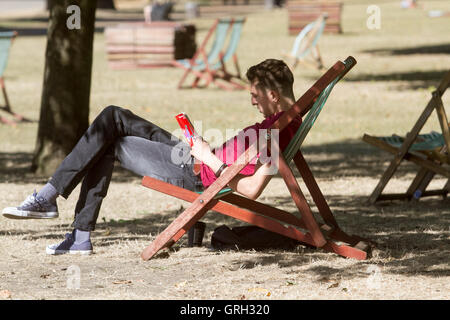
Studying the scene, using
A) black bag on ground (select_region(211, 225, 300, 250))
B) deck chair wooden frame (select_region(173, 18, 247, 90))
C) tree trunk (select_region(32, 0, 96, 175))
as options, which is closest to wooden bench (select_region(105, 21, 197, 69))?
deck chair wooden frame (select_region(173, 18, 247, 90))

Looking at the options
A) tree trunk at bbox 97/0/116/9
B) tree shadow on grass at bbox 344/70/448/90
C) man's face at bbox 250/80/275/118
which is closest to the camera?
man's face at bbox 250/80/275/118

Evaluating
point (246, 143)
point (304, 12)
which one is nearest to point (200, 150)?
point (246, 143)

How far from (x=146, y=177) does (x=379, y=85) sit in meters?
12.8

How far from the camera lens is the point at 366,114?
47.6 ft

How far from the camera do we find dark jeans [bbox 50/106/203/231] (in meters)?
5.96

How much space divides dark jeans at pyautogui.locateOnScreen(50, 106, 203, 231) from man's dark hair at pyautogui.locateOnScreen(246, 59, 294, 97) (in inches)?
25.8

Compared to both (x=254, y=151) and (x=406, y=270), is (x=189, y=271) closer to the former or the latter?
(x=254, y=151)

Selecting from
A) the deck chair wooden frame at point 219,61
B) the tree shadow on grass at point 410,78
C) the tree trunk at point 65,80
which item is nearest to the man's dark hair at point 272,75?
the tree trunk at point 65,80

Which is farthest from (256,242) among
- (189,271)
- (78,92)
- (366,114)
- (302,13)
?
(302,13)

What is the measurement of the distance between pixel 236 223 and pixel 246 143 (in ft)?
6.12

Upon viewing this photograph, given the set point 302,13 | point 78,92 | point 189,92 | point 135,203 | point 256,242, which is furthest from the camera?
point 302,13

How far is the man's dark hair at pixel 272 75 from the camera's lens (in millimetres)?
5754

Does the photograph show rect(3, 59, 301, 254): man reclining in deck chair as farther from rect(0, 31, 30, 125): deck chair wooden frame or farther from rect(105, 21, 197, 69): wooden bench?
rect(105, 21, 197, 69): wooden bench

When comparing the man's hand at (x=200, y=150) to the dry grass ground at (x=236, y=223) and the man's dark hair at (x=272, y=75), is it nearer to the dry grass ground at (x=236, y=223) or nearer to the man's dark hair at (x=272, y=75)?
the man's dark hair at (x=272, y=75)
